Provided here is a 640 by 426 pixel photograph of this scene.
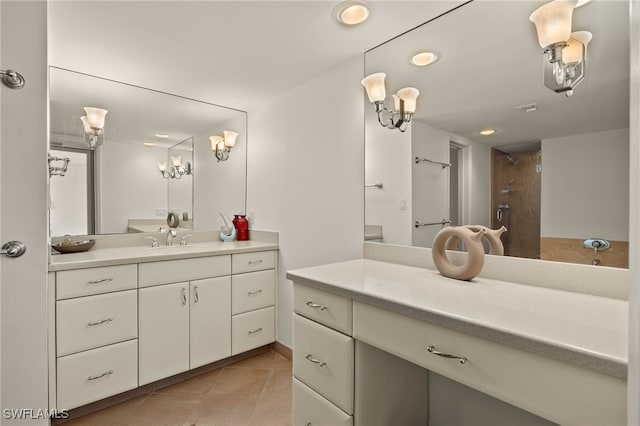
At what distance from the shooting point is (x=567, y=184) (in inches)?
49.9

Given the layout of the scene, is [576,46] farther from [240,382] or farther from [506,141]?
[240,382]

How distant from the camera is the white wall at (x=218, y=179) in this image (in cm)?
292

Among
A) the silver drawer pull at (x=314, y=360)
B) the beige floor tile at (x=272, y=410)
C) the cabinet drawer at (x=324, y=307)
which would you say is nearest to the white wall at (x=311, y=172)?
the beige floor tile at (x=272, y=410)

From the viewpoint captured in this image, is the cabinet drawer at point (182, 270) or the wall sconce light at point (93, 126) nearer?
the cabinet drawer at point (182, 270)

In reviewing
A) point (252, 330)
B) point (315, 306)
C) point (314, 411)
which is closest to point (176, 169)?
point (252, 330)

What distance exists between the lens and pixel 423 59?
1.69m

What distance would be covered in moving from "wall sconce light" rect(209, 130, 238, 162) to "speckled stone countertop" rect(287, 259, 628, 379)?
199 cm

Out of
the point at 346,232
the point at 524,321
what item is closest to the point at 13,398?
the point at 346,232

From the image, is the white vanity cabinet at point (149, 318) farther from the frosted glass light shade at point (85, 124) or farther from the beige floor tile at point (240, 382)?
the frosted glass light shade at point (85, 124)

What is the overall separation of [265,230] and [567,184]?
7.34 feet

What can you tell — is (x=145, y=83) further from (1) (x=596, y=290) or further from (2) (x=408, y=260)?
(1) (x=596, y=290)

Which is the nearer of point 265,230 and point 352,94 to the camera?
point 352,94

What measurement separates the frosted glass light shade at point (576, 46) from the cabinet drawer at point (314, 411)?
170 centimetres

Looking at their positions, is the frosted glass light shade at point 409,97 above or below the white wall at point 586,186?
above
